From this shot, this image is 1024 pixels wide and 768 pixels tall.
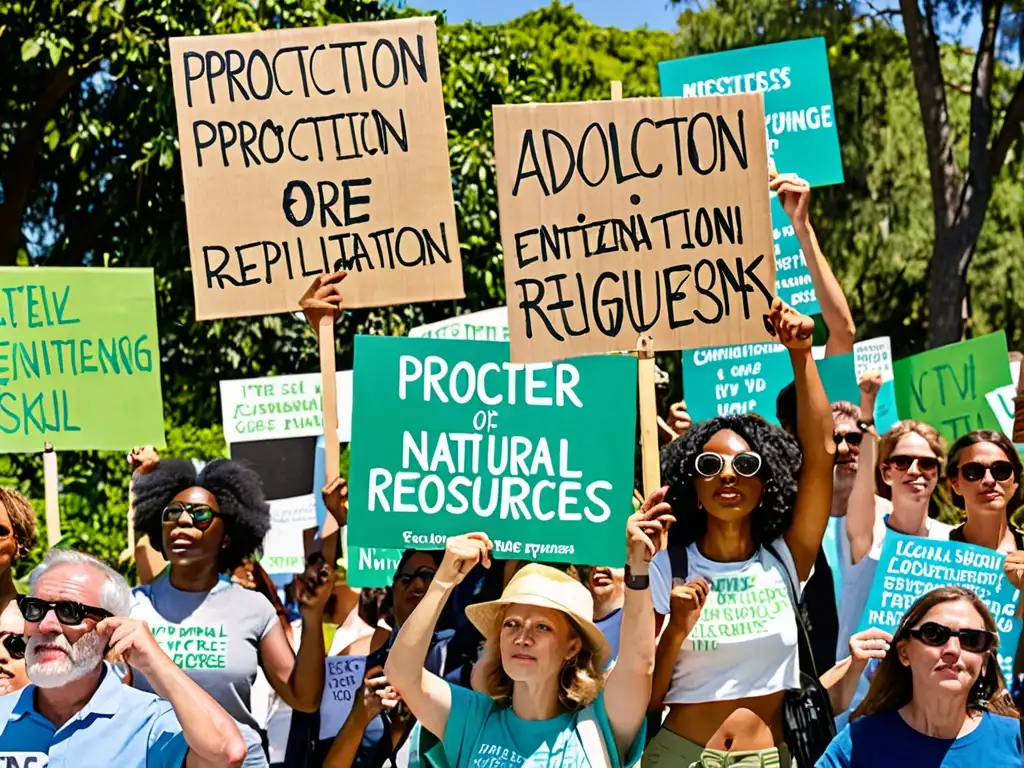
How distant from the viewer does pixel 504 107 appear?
4.99 m

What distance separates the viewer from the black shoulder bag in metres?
4.57

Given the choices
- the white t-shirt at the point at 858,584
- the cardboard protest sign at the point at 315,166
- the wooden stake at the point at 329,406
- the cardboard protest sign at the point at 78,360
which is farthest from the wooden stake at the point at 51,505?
the white t-shirt at the point at 858,584

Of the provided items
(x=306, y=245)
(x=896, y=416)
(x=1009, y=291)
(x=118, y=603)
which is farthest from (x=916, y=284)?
(x=118, y=603)

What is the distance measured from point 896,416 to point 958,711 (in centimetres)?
368

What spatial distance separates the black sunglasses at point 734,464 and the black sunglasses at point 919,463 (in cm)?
102

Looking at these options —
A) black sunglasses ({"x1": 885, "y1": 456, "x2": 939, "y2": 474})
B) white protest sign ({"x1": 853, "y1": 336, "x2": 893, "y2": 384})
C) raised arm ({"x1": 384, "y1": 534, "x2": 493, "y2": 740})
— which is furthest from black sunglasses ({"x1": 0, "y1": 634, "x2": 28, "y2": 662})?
white protest sign ({"x1": 853, "y1": 336, "x2": 893, "y2": 384})

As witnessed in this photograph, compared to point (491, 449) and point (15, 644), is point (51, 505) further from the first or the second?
point (491, 449)

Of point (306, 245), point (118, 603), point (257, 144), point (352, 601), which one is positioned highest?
point (257, 144)

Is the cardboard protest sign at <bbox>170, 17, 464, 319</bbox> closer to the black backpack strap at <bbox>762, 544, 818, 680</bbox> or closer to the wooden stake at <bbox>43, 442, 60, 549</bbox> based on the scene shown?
the wooden stake at <bbox>43, 442, 60, 549</bbox>

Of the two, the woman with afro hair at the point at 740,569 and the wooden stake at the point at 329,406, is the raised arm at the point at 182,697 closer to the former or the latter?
the woman with afro hair at the point at 740,569

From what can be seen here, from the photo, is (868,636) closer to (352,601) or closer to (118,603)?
(118,603)

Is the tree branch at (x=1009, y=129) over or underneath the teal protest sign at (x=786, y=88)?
over

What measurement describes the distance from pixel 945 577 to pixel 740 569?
28.0 inches

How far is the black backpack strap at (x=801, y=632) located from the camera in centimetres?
459
